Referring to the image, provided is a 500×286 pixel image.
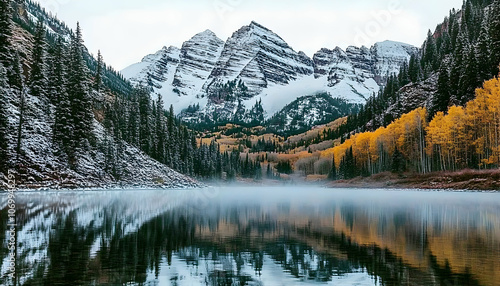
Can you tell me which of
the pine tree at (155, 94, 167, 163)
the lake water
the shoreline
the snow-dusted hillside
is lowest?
the lake water

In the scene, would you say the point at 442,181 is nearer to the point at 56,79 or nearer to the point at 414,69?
the point at 56,79

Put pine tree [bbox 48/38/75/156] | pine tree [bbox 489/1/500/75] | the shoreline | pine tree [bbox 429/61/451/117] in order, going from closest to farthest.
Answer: the shoreline
pine tree [bbox 48/38/75/156]
pine tree [bbox 489/1/500/75]
pine tree [bbox 429/61/451/117]

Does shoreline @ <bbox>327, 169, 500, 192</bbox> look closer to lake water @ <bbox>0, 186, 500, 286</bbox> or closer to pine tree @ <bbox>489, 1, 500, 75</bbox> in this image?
pine tree @ <bbox>489, 1, 500, 75</bbox>

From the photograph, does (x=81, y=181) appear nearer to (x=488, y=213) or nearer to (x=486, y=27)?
(x=488, y=213)

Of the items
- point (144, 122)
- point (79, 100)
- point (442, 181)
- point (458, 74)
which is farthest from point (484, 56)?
point (79, 100)

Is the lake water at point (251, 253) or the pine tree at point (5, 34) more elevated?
the pine tree at point (5, 34)

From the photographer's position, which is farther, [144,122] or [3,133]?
[144,122]

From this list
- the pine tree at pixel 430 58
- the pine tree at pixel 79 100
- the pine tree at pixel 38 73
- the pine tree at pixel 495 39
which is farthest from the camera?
the pine tree at pixel 430 58

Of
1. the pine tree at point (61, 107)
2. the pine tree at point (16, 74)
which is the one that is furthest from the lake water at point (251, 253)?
the pine tree at point (16, 74)

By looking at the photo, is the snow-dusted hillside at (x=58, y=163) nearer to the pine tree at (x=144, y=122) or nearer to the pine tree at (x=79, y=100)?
the pine tree at (x=79, y=100)

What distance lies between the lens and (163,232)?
998 inches

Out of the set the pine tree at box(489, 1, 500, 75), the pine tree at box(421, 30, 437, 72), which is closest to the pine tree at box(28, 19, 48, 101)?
the pine tree at box(489, 1, 500, 75)

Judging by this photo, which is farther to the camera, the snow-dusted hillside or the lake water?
the snow-dusted hillside

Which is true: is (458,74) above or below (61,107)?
above
